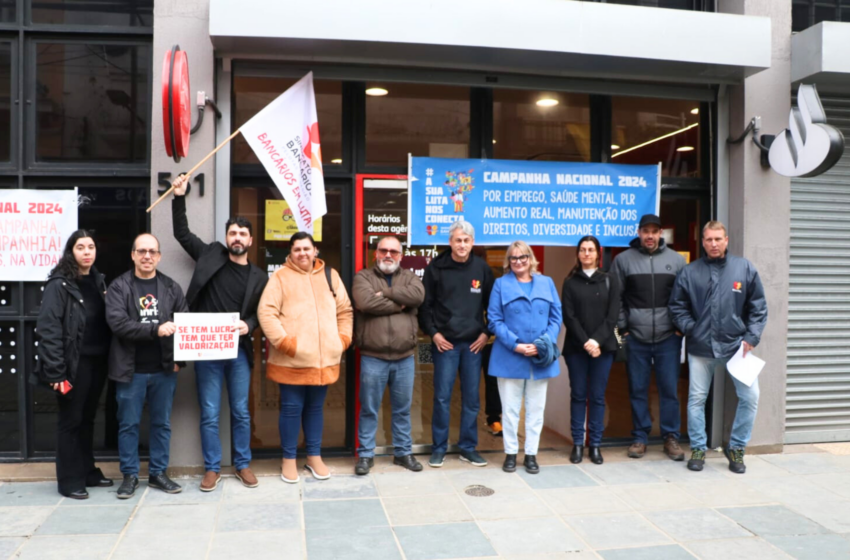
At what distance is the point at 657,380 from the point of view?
6762mm

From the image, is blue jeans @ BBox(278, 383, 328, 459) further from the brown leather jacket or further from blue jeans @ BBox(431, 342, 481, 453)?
blue jeans @ BBox(431, 342, 481, 453)

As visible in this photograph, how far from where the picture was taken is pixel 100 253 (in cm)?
630

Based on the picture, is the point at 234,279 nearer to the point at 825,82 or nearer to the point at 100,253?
the point at 100,253

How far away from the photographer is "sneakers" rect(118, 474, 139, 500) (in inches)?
213

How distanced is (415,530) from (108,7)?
5.28 m

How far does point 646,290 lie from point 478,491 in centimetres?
252

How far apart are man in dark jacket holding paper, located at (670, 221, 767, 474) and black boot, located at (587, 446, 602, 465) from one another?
81cm

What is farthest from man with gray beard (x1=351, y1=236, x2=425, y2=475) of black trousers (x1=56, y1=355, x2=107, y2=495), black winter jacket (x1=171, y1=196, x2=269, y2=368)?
black trousers (x1=56, y1=355, x2=107, y2=495)

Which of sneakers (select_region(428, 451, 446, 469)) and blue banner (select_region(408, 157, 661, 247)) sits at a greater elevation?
blue banner (select_region(408, 157, 661, 247))

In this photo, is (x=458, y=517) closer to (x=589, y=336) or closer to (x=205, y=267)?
(x=589, y=336)

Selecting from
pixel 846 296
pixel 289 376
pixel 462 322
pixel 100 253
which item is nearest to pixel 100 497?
pixel 289 376

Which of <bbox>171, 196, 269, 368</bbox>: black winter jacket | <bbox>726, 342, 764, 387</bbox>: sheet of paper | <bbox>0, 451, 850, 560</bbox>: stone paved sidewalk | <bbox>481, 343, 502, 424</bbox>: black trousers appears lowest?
<bbox>0, 451, 850, 560</bbox>: stone paved sidewalk

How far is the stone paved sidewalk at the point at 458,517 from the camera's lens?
4.54 m

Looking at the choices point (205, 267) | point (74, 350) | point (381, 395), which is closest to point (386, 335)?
point (381, 395)
